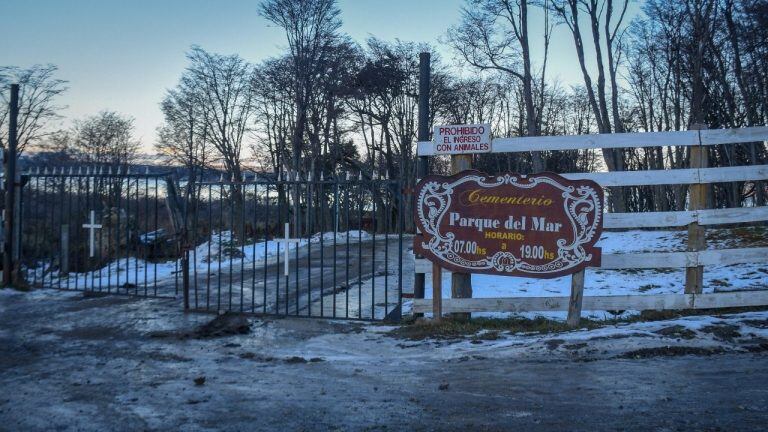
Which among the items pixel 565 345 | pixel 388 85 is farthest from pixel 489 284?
pixel 388 85

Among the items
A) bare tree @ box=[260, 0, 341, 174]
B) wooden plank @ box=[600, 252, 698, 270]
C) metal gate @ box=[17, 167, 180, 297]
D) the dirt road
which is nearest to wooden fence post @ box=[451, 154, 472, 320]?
the dirt road

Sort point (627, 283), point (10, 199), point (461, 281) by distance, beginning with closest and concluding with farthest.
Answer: point (461, 281) < point (10, 199) < point (627, 283)

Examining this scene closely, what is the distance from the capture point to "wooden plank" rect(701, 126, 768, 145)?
6.95 metres

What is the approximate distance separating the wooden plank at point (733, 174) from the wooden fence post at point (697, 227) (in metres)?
0.13

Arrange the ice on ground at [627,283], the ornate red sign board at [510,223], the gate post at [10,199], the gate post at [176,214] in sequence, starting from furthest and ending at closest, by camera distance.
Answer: the gate post at [10,199]
the ice on ground at [627,283]
the gate post at [176,214]
the ornate red sign board at [510,223]

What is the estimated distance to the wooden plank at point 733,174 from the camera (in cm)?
693

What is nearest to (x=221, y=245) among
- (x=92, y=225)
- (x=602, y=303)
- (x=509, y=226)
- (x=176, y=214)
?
(x=92, y=225)

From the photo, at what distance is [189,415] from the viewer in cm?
433

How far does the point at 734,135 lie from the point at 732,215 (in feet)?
3.14

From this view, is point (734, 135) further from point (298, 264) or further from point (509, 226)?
point (298, 264)

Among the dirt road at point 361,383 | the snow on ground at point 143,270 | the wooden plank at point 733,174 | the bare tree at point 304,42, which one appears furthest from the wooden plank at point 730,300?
the bare tree at point 304,42

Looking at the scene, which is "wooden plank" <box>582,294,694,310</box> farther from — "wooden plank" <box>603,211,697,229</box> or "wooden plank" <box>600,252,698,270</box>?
"wooden plank" <box>603,211,697,229</box>

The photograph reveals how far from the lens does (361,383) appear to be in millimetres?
5141

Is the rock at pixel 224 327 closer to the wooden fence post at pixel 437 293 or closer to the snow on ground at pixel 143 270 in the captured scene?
the snow on ground at pixel 143 270
